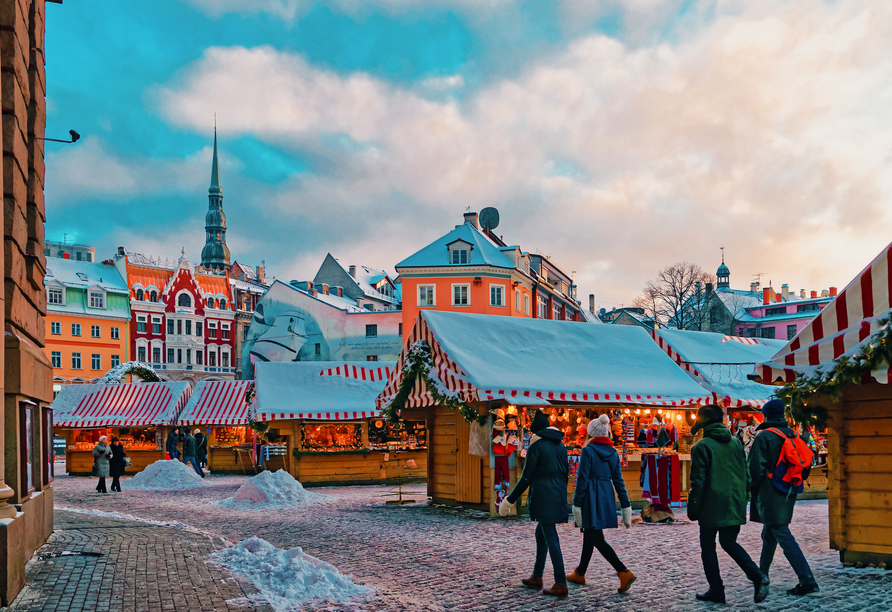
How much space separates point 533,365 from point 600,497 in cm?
869

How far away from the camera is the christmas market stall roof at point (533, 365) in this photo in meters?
15.8

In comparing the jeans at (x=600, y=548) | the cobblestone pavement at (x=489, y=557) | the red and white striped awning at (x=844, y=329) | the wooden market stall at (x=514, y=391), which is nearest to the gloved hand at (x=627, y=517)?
the jeans at (x=600, y=548)

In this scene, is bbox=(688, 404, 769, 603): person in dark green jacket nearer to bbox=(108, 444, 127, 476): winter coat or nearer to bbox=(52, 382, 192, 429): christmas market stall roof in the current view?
bbox=(108, 444, 127, 476): winter coat

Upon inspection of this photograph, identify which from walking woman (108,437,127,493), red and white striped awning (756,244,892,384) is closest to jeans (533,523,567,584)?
red and white striped awning (756,244,892,384)

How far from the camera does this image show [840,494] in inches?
385

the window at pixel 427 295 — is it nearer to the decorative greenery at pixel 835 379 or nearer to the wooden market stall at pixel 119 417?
the wooden market stall at pixel 119 417

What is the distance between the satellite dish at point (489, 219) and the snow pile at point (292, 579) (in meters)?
50.0

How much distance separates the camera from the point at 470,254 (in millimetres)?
51000

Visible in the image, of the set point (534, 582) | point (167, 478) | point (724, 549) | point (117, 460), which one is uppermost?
point (724, 549)

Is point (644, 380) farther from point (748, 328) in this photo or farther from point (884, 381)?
Result: point (748, 328)

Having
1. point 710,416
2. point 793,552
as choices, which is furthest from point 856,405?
point 710,416

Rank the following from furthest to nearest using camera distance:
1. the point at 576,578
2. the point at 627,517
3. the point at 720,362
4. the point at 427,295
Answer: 1. the point at 427,295
2. the point at 720,362
3. the point at 576,578
4. the point at 627,517

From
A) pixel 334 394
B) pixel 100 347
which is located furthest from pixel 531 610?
pixel 100 347

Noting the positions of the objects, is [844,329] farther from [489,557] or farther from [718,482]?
[489,557]
